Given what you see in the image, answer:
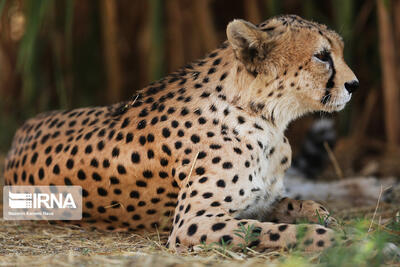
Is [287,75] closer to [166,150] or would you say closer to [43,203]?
[166,150]

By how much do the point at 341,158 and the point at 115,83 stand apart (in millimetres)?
2046

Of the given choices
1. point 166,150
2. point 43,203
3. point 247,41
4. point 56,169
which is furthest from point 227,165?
point 43,203

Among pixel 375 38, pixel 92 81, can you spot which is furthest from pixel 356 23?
pixel 92 81

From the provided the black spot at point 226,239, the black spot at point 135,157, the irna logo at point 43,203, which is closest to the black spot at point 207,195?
the black spot at point 226,239

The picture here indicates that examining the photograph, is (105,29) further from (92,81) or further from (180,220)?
(180,220)

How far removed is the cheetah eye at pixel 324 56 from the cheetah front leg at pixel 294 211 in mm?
616

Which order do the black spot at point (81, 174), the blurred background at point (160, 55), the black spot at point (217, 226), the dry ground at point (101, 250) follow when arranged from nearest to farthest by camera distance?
the dry ground at point (101, 250) → the black spot at point (217, 226) → the black spot at point (81, 174) → the blurred background at point (160, 55)

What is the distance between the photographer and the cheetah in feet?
7.82

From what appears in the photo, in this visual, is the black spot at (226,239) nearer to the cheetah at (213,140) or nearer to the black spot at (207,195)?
the cheetah at (213,140)

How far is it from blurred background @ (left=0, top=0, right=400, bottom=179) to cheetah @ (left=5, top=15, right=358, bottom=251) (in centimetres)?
144

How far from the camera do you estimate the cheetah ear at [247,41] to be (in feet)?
7.75

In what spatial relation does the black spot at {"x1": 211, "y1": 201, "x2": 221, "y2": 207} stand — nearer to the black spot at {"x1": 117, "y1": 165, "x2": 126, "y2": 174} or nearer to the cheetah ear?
the black spot at {"x1": 117, "y1": 165, "x2": 126, "y2": 174}

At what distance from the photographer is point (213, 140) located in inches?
96.0

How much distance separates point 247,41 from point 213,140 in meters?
0.41
